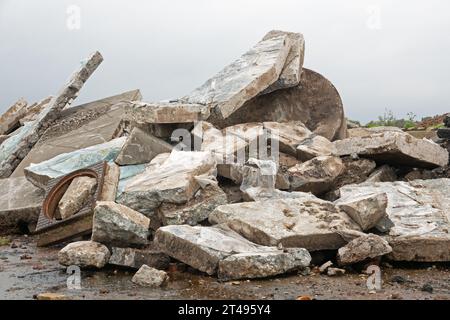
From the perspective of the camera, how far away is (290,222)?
540 cm

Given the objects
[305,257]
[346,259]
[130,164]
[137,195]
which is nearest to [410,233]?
[346,259]

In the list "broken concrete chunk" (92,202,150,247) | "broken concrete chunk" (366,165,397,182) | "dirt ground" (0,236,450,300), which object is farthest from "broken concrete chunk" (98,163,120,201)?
"broken concrete chunk" (366,165,397,182)

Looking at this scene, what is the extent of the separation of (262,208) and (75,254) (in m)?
1.69

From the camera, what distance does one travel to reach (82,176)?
6.68 meters

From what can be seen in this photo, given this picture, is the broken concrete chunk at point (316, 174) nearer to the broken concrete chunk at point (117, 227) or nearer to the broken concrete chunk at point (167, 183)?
the broken concrete chunk at point (167, 183)

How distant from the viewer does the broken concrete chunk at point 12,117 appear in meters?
Result: 12.6

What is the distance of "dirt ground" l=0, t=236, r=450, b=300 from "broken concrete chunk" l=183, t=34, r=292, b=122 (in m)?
3.09

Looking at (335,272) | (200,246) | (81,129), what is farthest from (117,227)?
(81,129)

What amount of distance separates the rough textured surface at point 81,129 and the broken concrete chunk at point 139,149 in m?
1.31

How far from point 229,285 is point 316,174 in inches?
99.6

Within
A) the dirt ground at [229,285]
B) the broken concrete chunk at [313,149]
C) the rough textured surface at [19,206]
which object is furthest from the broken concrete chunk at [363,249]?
the rough textured surface at [19,206]

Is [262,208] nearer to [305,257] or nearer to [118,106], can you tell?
[305,257]

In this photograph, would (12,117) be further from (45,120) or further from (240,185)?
(240,185)

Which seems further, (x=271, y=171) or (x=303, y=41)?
(x=303, y=41)
